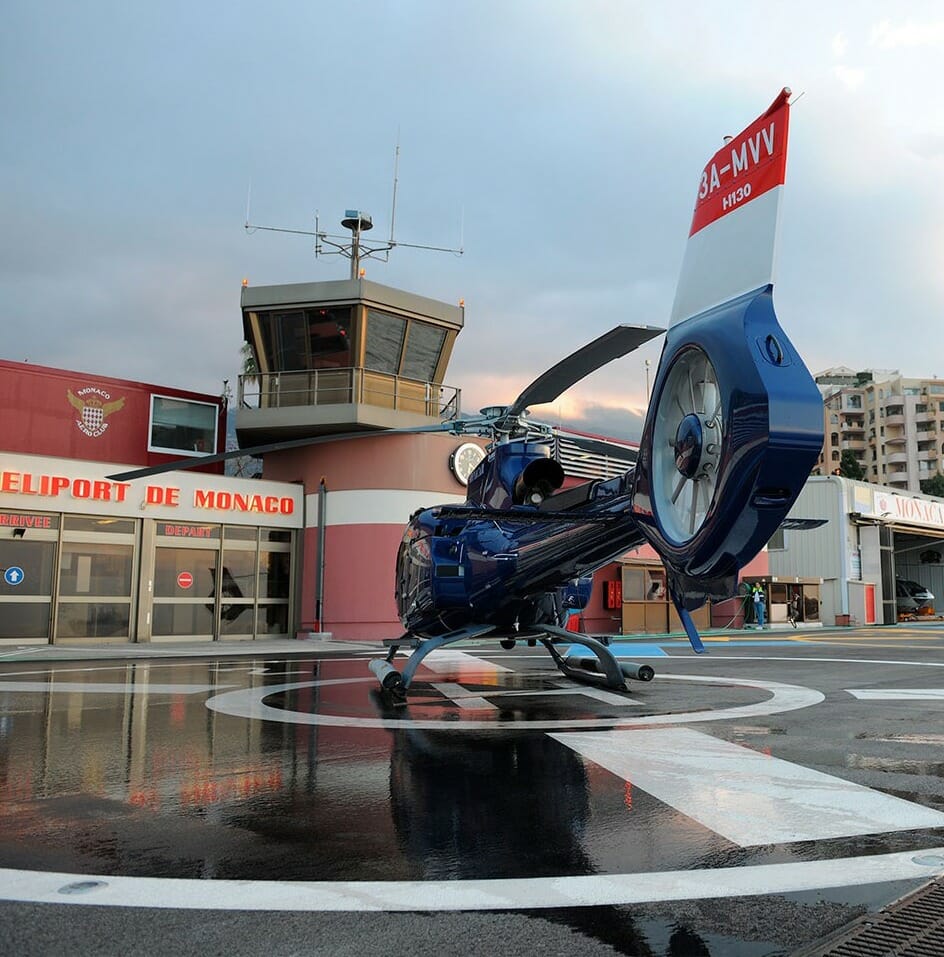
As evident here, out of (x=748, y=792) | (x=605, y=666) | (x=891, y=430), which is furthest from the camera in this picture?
(x=891, y=430)

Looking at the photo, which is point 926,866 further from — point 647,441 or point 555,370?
point 555,370

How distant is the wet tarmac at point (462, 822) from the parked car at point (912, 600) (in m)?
40.3

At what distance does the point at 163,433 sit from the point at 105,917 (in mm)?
24381

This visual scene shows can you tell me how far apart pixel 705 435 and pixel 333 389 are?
2020cm

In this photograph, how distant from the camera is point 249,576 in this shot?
2516 cm

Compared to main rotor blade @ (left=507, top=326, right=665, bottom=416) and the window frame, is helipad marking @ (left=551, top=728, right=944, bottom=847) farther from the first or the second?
the window frame

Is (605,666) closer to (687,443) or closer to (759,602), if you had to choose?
(687,443)

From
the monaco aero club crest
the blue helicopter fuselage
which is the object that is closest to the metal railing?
the monaco aero club crest

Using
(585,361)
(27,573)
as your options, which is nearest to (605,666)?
(585,361)

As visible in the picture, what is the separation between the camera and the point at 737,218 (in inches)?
243

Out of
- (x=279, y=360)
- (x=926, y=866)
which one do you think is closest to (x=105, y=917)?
(x=926, y=866)

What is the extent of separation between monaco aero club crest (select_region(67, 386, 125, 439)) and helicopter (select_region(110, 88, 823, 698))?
16.9 m

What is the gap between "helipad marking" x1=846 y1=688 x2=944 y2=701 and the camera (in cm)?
1051

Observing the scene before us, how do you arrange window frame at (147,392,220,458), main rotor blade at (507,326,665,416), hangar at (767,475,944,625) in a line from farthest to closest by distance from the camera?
hangar at (767,475,944,625)
window frame at (147,392,220,458)
main rotor blade at (507,326,665,416)
